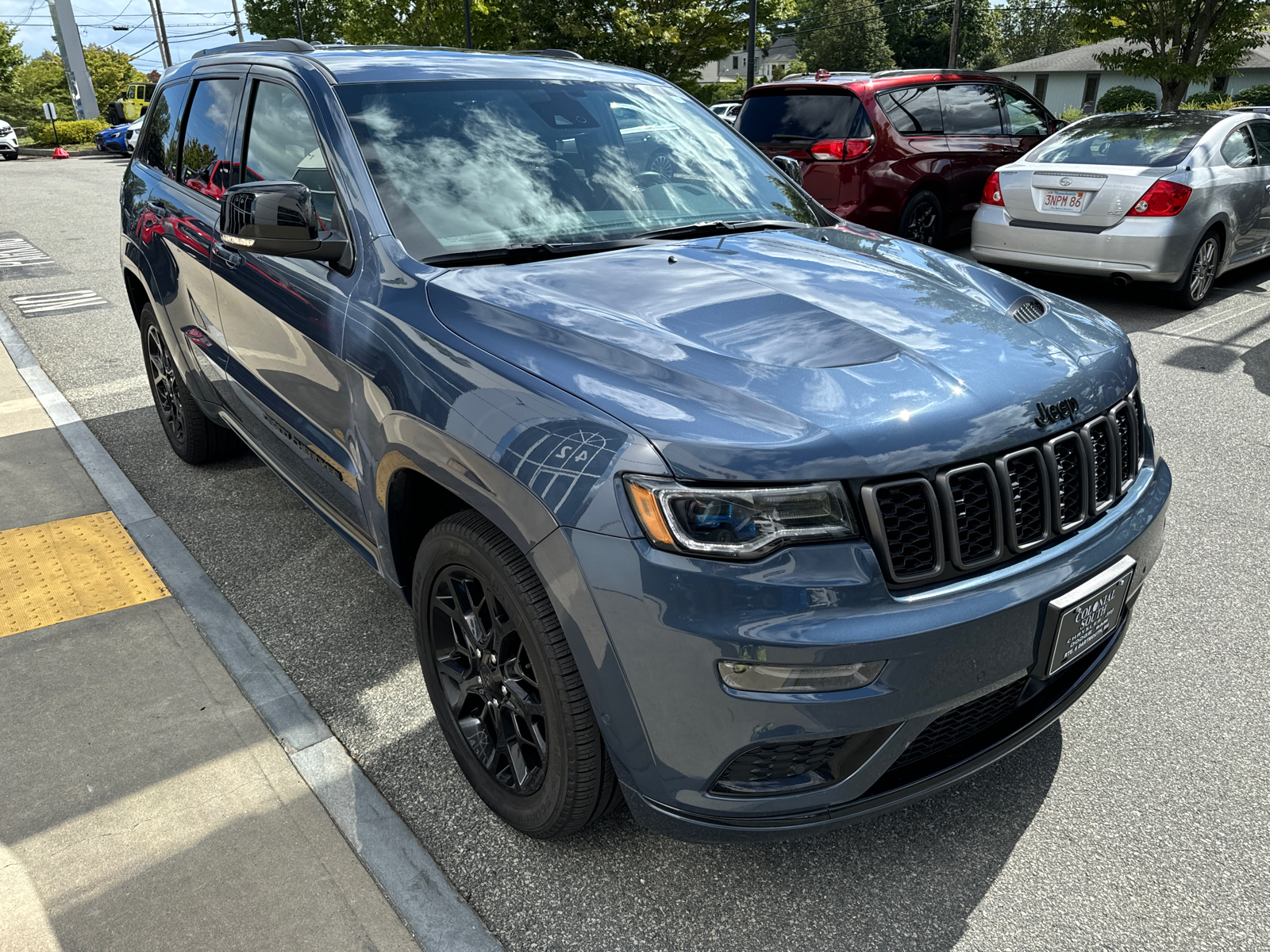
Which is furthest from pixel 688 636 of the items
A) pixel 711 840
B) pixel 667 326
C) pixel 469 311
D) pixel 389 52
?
pixel 389 52

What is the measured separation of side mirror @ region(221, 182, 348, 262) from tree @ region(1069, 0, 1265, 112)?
15014 millimetres

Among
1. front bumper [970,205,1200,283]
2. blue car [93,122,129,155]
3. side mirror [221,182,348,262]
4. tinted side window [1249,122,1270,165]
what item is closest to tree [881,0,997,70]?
blue car [93,122,129,155]

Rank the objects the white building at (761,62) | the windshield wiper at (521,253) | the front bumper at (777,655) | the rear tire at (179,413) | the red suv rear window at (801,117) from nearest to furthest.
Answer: the front bumper at (777,655) → the windshield wiper at (521,253) → the rear tire at (179,413) → the red suv rear window at (801,117) → the white building at (761,62)

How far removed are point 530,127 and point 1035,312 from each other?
164cm

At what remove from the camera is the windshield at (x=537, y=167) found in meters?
2.77

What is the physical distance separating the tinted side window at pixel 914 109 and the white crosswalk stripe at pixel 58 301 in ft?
24.2

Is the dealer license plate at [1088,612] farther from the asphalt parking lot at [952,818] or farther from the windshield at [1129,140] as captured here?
the windshield at [1129,140]

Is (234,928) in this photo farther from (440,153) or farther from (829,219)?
(829,219)

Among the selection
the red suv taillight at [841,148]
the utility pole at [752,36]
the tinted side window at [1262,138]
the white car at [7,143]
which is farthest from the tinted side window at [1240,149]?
the white car at [7,143]

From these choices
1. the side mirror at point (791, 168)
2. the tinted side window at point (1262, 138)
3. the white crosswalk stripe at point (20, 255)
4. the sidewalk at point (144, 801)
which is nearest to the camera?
the sidewalk at point (144, 801)

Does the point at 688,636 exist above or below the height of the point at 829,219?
below

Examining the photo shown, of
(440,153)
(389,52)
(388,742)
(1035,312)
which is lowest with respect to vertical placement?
(388,742)

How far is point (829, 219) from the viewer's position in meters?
3.54

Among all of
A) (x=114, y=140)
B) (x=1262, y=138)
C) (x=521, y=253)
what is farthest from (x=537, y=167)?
(x=114, y=140)
